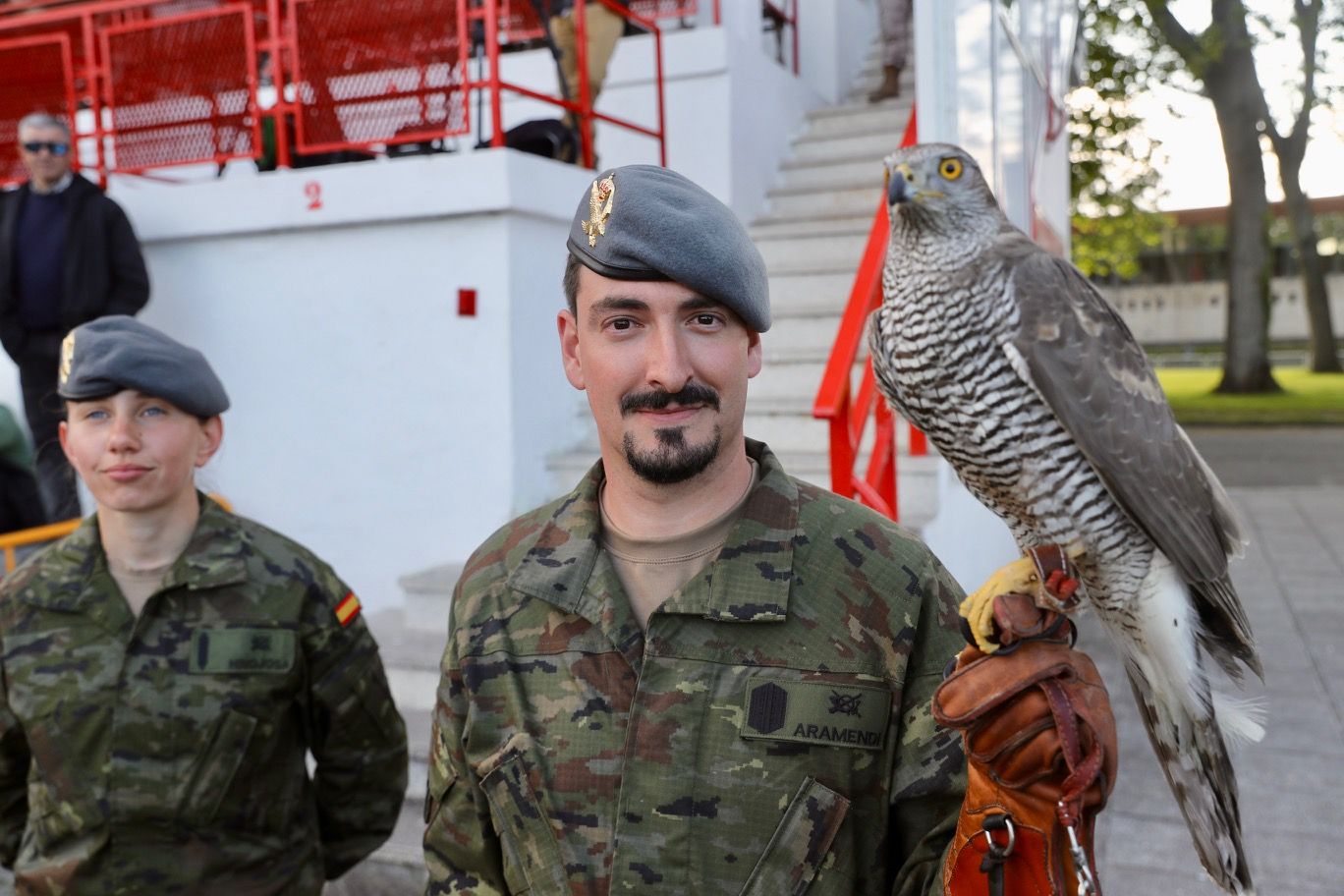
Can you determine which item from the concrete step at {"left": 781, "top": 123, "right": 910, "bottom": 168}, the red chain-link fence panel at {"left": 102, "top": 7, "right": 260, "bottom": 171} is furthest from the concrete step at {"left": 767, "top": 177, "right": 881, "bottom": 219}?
the red chain-link fence panel at {"left": 102, "top": 7, "right": 260, "bottom": 171}

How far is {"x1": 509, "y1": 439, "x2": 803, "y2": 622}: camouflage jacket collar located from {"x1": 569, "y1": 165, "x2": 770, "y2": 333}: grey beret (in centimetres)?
28

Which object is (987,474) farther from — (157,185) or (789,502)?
(157,185)

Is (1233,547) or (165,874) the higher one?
(1233,547)

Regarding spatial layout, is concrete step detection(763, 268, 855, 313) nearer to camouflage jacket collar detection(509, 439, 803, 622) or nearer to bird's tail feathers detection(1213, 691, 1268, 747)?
bird's tail feathers detection(1213, 691, 1268, 747)

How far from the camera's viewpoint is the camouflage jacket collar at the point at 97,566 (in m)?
2.38

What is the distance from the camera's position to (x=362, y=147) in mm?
5488

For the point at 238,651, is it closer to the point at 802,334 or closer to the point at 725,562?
the point at 725,562

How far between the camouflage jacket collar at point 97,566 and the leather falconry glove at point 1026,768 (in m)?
1.62

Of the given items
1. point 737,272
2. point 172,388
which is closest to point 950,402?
point 737,272

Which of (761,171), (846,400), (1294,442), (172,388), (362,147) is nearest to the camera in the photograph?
(172,388)

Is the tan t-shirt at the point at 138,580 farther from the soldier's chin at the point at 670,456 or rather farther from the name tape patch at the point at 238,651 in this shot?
the soldier's chin at the point at 670,456

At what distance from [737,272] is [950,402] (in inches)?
19.9

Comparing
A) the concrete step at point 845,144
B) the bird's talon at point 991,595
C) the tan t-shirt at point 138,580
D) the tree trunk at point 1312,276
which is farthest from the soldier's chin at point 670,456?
the tree trunk at point 1312,276

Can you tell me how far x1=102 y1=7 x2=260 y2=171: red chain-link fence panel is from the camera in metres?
6.04
